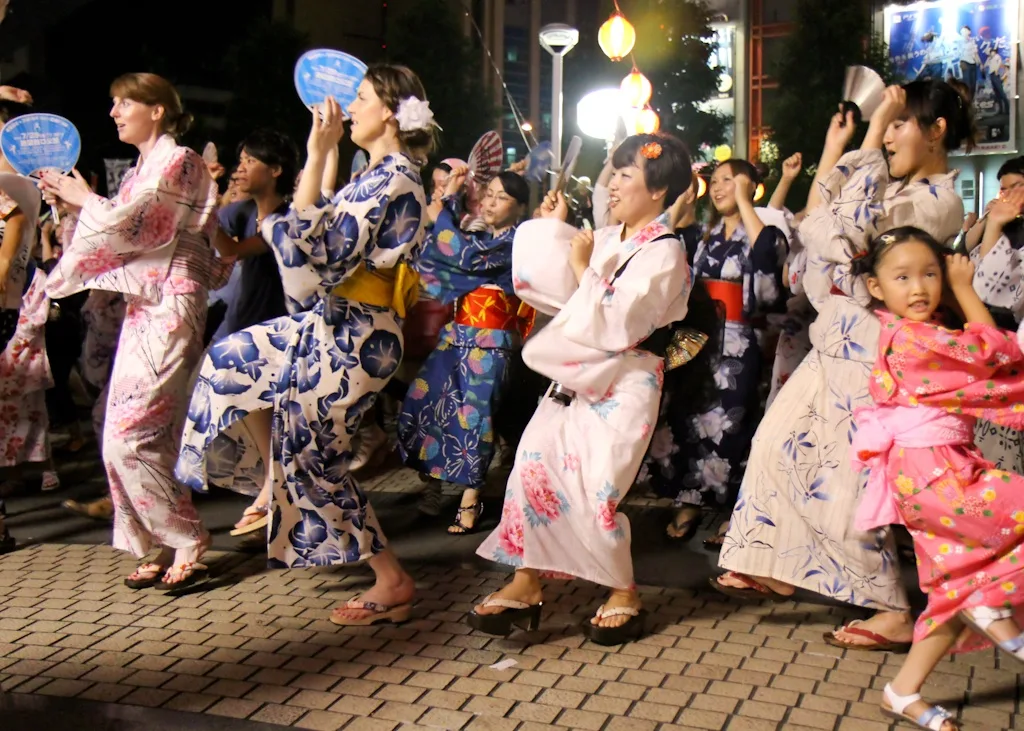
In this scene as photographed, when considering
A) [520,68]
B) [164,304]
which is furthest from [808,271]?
[520,68]

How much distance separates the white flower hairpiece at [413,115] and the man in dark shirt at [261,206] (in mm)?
1500

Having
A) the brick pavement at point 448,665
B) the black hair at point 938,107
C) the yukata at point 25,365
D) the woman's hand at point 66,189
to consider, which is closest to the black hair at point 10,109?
the yukata at point 25,365

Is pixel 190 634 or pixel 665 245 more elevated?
pixel 665 245

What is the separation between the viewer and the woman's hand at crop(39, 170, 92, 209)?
13.6 ft

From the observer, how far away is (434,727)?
2926 mm

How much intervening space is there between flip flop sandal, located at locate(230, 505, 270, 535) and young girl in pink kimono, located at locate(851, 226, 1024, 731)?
2874 mm

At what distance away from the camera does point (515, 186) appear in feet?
17.5

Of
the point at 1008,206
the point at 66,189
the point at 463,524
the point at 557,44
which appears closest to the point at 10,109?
the point at 66,189

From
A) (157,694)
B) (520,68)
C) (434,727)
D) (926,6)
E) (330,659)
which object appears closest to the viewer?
(434,727)

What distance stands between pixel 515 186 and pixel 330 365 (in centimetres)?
191

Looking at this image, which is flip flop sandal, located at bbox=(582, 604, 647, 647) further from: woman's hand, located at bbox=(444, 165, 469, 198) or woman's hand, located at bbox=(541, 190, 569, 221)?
woman's hand, located at bbox=(444, 165, 469, 198)

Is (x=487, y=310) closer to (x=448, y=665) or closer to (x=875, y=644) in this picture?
(x=448, y=665)

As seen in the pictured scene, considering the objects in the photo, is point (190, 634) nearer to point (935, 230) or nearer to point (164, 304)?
point (164, 304)

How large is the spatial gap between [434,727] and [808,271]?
6.93 ft
